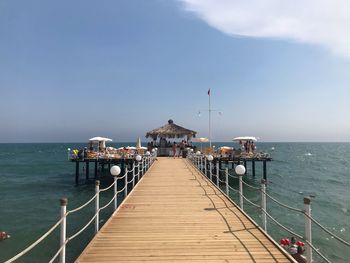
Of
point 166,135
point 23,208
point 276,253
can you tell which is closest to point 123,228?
point 276,253

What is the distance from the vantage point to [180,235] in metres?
5.95

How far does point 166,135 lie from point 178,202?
21786 mm

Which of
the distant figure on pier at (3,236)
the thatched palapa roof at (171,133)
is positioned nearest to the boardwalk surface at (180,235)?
the distant figure on pier at (3,236)

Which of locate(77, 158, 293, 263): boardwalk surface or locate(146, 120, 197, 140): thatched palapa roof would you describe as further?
locate(146, 120, 197, 140): thatched palapa roof

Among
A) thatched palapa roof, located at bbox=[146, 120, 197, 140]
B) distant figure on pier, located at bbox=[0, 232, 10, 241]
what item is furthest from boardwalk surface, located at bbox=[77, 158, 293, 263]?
thatched palapa roof, located at bbox=[146, 120, 197, 140]

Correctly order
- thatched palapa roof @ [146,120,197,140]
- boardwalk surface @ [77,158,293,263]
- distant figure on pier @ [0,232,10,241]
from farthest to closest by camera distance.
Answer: thatched palapa roof @ [146,120,197,140] → distant figure on pier @ [0,232,10,241] → boardwalk surface @ [77,158,293,263]

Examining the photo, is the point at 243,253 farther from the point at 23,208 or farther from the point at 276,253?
the point at 23,208

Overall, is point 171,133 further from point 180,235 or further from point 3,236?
point 180,235

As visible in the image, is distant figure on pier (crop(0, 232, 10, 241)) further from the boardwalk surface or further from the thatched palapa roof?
the thatched palapa roof

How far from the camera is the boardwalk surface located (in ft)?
15.9

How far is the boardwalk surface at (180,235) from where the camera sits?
4855 millimetres

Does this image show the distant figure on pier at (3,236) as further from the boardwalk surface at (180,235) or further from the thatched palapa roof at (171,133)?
the thatched palapa roof at (171,133)

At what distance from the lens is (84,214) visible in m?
16.2

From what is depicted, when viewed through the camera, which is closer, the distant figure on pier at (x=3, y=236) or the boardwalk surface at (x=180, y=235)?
the boardwalk surface at (x=180, y=235)
